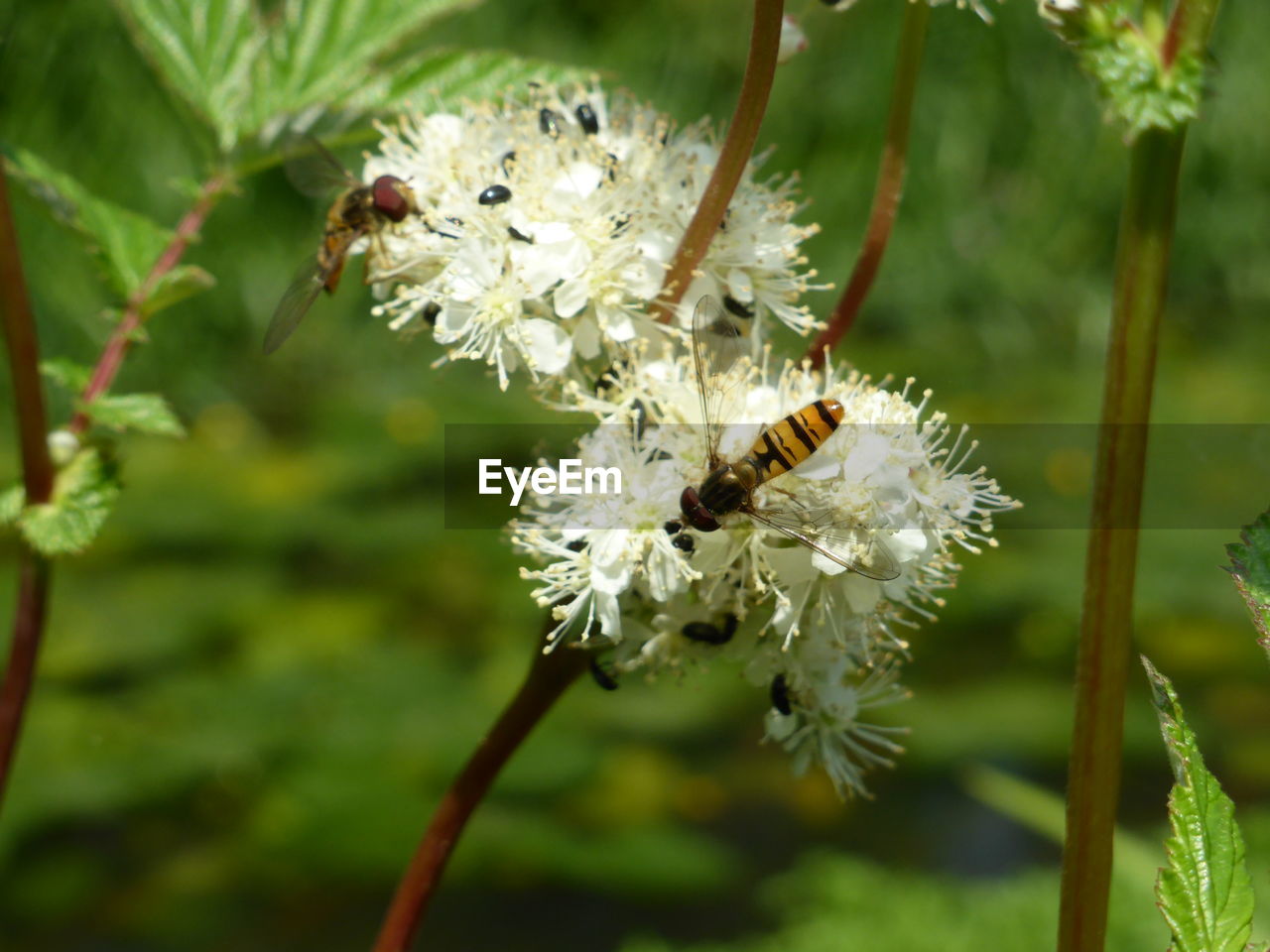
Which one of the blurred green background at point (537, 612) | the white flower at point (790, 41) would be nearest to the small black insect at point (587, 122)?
the white flower at point (790, 41)

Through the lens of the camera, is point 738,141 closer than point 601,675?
Yes

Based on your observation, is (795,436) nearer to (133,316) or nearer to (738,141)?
(738,141)

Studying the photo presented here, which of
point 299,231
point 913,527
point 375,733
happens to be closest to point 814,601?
point 913,527

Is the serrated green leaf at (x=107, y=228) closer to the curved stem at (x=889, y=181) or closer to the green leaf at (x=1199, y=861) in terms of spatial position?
the curved stem at (x=889, y=181)

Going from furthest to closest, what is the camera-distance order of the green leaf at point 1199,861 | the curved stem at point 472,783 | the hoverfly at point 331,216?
the hoverfly at point 331,216
the curved stem at point 472,783
the green leaf at point 1199,861

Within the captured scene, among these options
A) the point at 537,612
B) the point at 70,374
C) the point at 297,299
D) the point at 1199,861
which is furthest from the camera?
the point at 537,612

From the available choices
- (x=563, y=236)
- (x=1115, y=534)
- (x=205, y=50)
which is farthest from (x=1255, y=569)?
(x=205, y=50)
